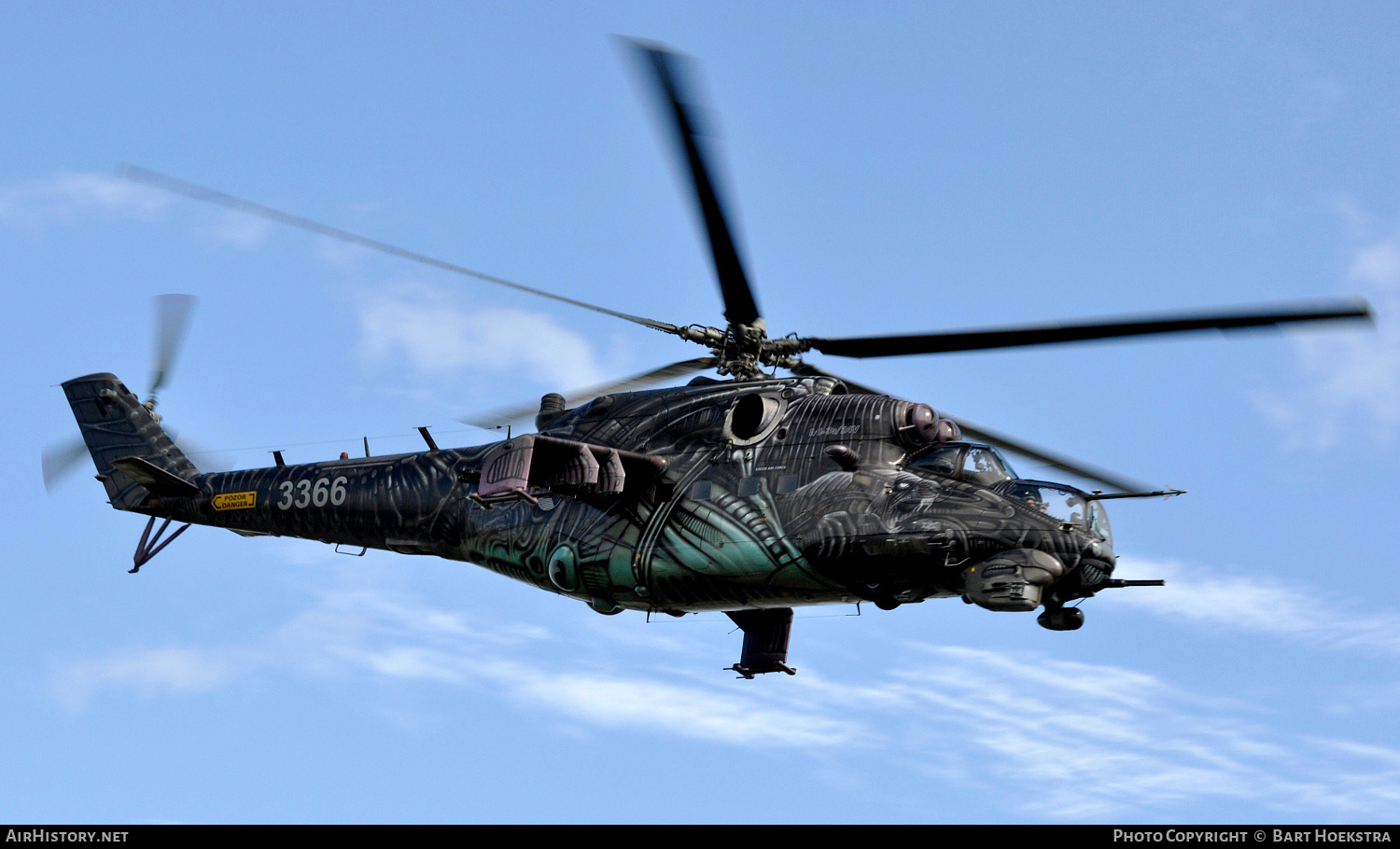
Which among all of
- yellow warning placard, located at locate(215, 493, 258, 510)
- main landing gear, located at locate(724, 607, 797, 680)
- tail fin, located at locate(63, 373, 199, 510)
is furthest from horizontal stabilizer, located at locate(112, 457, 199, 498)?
main landing gear, located at locate(724, 607, 797, 680)

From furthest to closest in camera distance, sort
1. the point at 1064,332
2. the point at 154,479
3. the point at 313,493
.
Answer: the point at 154,479
the point at 313,493
the point at 1064,332

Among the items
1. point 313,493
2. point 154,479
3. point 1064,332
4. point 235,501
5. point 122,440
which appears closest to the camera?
point 1064,332

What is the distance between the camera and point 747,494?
23.2m

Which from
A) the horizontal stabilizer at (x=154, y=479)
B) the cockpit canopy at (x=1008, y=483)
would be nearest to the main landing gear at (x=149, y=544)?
the horizontal stabilizer at (x=154, y=479)

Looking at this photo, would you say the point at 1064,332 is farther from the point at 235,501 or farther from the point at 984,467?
the point at 235,501

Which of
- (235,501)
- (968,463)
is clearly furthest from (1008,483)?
(235,501)

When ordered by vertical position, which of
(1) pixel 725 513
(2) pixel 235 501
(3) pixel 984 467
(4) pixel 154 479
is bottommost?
(1) pixel 725 513

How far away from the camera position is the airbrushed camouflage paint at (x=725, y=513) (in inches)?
843

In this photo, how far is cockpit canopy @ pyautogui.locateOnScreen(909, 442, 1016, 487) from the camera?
22109 millimetres

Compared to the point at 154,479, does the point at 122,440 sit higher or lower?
higher

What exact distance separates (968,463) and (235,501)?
15108 mm

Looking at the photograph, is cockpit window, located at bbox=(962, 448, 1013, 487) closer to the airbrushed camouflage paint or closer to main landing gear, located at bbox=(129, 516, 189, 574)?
the airbrushed camouflage paint
